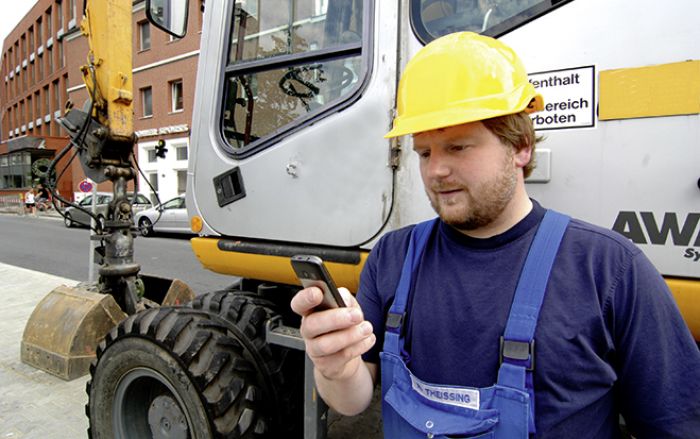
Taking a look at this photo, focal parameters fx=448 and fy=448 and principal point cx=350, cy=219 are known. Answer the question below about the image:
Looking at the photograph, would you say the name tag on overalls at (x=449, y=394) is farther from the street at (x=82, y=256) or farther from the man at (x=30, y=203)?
the man at (x=30, y=203)

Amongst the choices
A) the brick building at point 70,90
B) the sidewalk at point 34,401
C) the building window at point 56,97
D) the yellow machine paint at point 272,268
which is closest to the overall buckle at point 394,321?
the yellow machine paint at point 272,268

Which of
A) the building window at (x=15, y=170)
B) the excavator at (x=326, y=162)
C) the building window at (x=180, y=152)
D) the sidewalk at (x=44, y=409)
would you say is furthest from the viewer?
the building window at (x=15, y=170)

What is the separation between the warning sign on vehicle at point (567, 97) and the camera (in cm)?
149

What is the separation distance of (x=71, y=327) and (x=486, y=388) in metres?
3.78

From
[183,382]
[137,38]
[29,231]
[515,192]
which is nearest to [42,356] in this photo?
[183,382]

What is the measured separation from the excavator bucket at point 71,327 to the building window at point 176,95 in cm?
2162

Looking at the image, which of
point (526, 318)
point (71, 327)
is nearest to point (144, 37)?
point (71, 327)

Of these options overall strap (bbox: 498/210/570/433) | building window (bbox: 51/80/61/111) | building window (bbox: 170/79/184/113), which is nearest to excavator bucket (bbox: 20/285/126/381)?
overall strap (bbox: 498/210/570/433)

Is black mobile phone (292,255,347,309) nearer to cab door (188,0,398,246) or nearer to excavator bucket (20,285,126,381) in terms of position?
cab door (188,0,398,246)

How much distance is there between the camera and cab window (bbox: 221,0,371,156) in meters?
2.01

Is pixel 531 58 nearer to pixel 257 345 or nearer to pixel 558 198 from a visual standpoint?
pixel 558 198

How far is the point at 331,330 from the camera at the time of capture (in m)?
0.99

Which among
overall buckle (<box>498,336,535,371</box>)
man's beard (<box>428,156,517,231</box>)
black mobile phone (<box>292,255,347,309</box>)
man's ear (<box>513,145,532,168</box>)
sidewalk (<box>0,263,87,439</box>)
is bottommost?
→ sidewalk (<box>0,263,87,439</box>)

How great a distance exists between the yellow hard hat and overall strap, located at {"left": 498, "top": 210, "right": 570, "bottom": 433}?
38 cm
